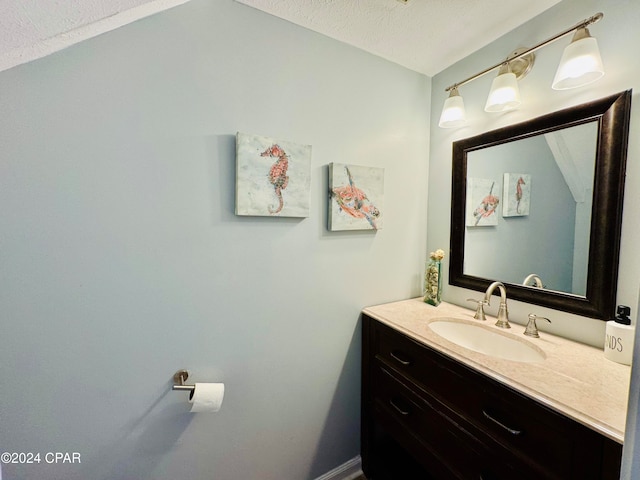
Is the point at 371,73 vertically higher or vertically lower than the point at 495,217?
higher

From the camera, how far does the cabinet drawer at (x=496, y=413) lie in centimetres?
71

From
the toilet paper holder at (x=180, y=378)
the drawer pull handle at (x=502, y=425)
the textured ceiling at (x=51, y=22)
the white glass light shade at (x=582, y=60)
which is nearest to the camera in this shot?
the textured ceiling at (x=51, y=22)

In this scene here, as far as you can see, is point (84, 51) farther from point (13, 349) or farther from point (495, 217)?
point (495, 217)

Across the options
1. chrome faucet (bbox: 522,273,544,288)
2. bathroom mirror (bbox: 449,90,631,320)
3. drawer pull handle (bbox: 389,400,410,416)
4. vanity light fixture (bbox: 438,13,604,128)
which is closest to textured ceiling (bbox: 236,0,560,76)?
vanity light fixture (bbox: 438,13,604,128)

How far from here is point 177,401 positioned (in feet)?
3.45

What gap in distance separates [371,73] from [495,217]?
3.42 feet

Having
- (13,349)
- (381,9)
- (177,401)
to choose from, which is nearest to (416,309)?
(177,401)

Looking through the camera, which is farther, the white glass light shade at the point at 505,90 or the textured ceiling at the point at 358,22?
the white glass light shade at the point at 505,90

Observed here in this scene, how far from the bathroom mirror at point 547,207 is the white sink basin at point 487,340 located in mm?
218

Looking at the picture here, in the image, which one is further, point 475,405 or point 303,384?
point 303,384

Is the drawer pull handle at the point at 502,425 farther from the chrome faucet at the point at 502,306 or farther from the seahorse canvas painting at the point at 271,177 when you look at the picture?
the seahorse canvas painting at the point at 271,177

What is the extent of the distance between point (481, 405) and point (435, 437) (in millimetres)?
289

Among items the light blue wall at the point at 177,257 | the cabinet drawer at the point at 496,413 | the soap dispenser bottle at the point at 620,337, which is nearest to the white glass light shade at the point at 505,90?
the light blue wall at the point at 177,257

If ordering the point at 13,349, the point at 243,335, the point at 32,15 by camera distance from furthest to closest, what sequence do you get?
the point at 243,335, the point at 13,349, the point at 32,15
